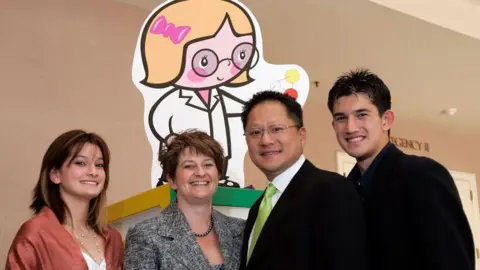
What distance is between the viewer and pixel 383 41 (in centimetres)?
478

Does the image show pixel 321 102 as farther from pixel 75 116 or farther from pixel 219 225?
pixel 219 225

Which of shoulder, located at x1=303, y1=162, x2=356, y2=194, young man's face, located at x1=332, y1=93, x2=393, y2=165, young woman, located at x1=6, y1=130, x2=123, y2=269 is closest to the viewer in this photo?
shoulder, located at x1=303, y1=162, x2=356, y2=194

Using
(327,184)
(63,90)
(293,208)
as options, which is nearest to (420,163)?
(327,184)

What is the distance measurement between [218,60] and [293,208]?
1.16 metres

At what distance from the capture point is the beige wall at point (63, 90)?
3.53 m

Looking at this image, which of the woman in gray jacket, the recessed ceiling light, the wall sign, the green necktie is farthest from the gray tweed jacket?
the recessed ceiling light

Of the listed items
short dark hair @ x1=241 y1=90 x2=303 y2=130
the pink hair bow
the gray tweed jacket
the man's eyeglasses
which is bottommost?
the gray tweed jacket

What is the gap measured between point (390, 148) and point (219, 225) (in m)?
0.66

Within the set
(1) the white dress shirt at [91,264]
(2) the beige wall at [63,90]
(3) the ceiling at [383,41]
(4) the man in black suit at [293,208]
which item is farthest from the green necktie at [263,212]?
(3) the ceiling at [383,41]

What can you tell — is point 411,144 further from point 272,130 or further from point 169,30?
point 272,130

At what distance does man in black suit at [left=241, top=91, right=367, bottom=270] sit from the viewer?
60.1 inches

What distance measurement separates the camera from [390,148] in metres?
1.74

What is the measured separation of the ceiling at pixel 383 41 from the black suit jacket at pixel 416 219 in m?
2.61

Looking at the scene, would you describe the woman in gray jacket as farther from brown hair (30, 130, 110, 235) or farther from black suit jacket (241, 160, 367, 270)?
brown hair (30, 130, 110, 235)
